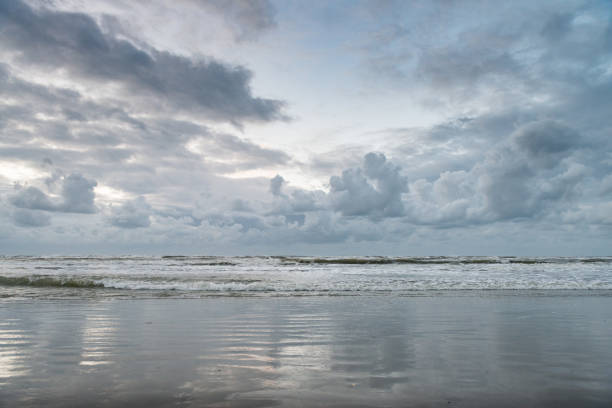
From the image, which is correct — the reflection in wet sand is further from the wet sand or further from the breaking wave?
the breaking wave

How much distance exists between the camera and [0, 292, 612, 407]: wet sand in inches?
184

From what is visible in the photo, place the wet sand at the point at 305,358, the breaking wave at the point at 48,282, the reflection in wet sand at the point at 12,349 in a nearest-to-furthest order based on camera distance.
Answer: the wet sand at the point at 305,358 < the reflection in wet sand at the point at 12,349 < the breaking wave at the point at 48,282

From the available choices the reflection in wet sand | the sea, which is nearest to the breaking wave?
the sea

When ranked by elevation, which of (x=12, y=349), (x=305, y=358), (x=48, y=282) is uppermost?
(x=305, y=358)

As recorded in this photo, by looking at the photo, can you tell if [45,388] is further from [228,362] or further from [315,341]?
[315,341]

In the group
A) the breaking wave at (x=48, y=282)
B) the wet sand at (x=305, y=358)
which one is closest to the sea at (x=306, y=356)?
the wet sand at (x=305, y=358)

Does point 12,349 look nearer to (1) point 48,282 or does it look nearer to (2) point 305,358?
(2) point 305,358

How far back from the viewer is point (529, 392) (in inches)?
192

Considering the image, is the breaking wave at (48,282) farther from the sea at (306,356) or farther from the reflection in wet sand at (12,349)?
the reflection in wet sand at (12,349)

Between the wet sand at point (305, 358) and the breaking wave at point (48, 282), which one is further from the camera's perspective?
the breaking wave at point (48, 282)


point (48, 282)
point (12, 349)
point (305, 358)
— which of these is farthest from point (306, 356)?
point (48, 282)

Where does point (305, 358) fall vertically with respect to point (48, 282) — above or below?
above

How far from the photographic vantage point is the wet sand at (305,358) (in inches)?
184

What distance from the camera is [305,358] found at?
21.9ft
